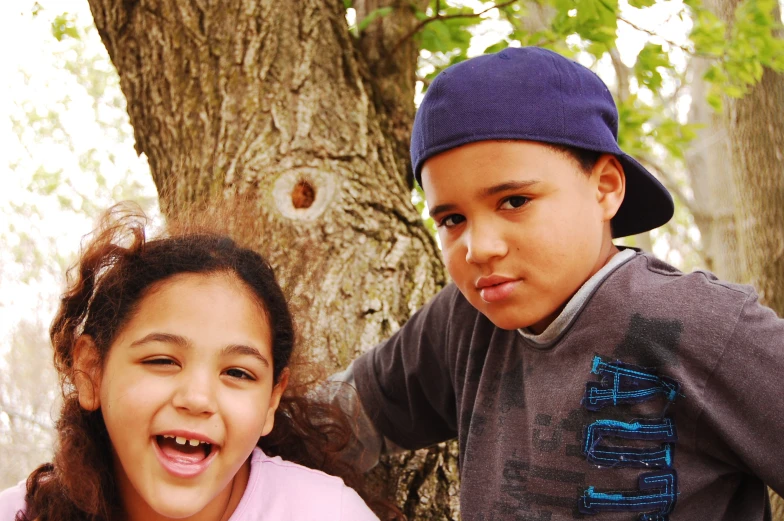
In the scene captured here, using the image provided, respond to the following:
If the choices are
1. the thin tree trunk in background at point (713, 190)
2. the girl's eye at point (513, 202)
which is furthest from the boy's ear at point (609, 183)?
the thin tree trunk in background at point (713, 190)

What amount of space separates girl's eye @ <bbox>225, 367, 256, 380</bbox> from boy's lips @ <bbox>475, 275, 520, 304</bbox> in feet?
1.97

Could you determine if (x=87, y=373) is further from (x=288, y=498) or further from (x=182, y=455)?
(x=288, y=498)

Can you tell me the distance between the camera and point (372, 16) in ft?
9.26

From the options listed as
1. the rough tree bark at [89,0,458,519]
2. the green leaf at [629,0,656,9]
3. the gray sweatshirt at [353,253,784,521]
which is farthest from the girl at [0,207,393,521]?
the green leaf at [629,0,656,9]

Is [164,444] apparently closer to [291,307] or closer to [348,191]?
[291,307]

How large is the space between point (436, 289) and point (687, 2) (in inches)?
69.2

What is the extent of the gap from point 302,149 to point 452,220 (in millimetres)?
931

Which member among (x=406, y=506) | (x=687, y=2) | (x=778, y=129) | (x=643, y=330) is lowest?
(x=406, y=506)

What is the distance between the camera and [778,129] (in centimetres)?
418

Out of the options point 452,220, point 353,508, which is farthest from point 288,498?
point 452,220

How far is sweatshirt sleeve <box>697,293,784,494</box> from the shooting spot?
1.44 metres

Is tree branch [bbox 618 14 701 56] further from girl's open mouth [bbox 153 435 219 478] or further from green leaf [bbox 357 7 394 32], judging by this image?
girl's open mouth [bbox 153 435 219 478]

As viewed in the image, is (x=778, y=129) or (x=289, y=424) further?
(x=778, y=129)

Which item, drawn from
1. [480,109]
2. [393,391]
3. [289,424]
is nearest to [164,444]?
[289,424]
